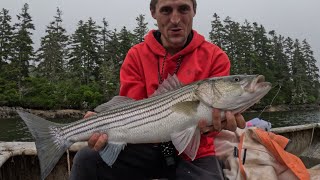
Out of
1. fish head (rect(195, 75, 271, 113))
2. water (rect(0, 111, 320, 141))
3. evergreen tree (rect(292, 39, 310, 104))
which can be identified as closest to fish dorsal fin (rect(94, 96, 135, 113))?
fish head (rect(195, 75, 271, 113))

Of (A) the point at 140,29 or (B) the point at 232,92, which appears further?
(A) the point at 140,29

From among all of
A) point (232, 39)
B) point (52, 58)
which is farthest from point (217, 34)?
point (52, 58)

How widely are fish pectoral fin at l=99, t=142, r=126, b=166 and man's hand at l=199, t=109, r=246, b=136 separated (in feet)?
3.30

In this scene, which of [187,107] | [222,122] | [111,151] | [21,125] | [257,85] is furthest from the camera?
[21,125]

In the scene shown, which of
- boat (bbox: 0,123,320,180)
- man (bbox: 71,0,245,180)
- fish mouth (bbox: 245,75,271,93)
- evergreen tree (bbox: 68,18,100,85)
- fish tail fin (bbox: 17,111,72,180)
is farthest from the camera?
evergreen tree (bbox: 68,18,100,85)

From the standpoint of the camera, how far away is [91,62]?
322 ft

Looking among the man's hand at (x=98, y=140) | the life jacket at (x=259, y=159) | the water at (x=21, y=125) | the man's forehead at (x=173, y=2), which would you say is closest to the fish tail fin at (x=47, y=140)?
the man's hand at (x=98, y=140)

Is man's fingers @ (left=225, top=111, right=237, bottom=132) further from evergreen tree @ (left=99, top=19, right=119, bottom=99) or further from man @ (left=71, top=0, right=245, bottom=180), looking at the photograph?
evergreen tree @ (left=99, top=19, right=119, bottom=99)

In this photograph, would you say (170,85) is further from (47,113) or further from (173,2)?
(47,113)

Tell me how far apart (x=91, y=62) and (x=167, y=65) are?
94.6 meters

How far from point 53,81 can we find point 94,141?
3542 inches

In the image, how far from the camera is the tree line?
79.9 meters

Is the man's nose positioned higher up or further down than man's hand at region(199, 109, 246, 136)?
higher up

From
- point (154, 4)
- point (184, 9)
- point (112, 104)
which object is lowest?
point (112, 104)
